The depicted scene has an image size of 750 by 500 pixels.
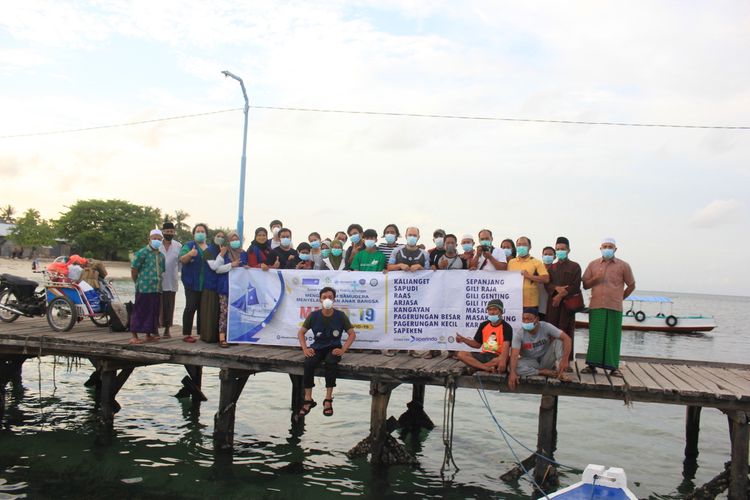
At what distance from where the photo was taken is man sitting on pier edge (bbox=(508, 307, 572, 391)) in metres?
9.55

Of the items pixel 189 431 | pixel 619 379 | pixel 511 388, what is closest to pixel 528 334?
pixel 511 388

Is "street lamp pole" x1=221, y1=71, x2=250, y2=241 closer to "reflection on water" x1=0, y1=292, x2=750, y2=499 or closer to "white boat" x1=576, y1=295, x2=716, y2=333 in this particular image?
"reflection on water" x1=0, y1=292, x2=750, y2=499

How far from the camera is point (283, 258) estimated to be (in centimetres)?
1179

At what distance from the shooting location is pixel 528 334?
32.0ft

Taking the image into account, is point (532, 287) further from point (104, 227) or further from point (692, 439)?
point (104, 227)

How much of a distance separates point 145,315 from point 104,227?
250ft

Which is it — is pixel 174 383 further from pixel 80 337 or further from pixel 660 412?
pixel 660 412

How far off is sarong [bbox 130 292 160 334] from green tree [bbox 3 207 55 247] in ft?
255

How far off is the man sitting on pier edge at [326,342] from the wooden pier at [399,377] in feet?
0.85

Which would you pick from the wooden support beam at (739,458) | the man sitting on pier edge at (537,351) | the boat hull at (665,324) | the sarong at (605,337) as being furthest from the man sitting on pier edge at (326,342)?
the boat hull at (665,324)

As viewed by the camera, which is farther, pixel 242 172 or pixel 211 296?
pixel 242 172

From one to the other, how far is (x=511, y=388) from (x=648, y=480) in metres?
4.39

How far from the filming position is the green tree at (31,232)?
8006cm

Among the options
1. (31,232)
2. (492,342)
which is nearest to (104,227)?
(31,232)
